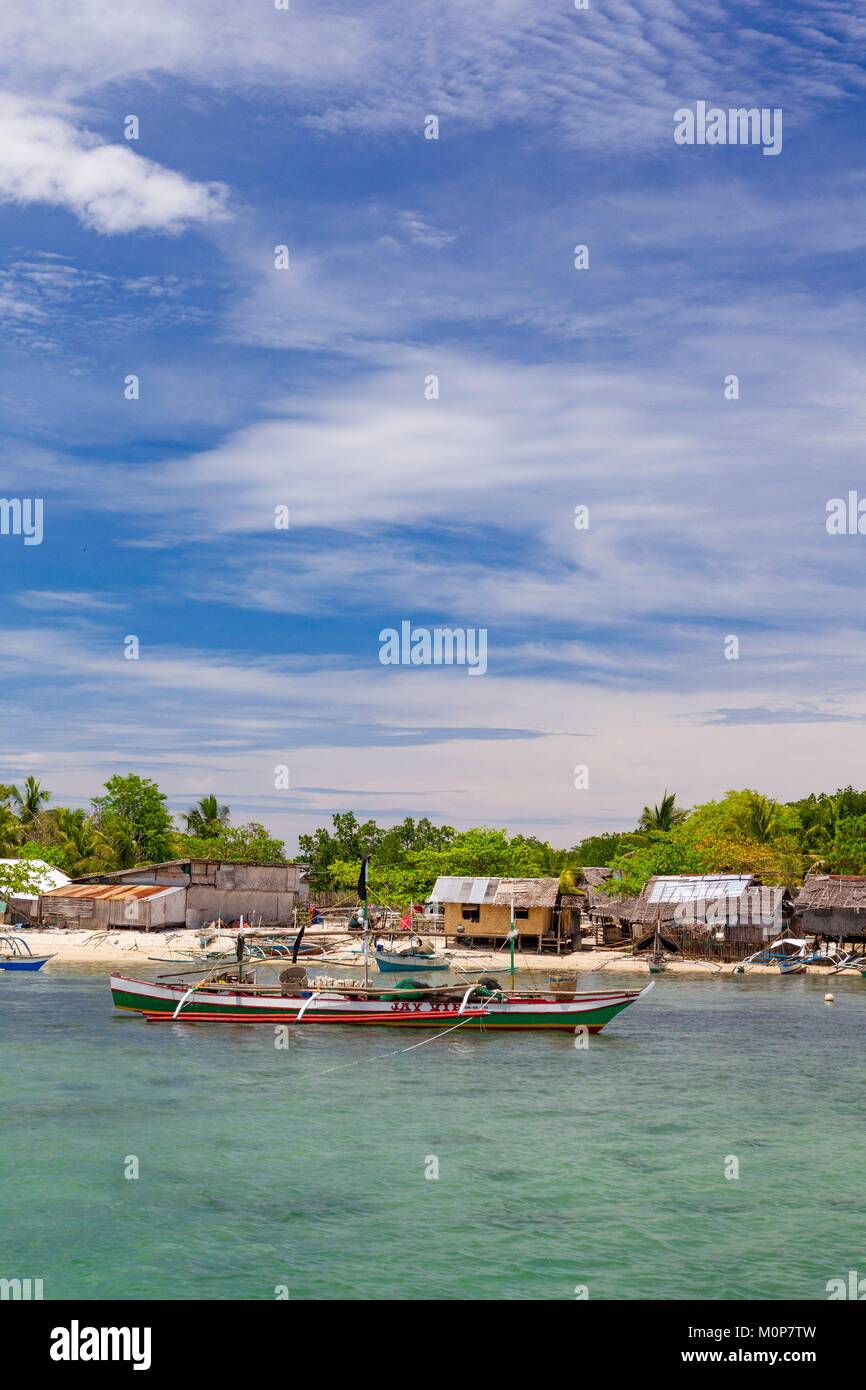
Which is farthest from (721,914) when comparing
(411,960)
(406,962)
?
(406,962)

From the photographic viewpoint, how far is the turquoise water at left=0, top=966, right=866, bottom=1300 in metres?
19.5

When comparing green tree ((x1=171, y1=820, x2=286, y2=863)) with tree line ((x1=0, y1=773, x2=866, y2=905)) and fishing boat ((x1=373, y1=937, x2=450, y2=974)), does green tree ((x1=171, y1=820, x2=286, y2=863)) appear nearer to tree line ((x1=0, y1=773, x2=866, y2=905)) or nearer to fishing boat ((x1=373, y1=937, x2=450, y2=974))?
tree line ((x1=0, y1=773, x2=866, y2=905))

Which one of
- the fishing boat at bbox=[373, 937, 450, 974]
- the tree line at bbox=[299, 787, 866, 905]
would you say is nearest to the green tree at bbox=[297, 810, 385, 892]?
the tree line at bbox=[299, 787, 866, 905]

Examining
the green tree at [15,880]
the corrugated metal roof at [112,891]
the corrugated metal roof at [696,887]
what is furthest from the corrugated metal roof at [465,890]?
the green tree at [15,880]

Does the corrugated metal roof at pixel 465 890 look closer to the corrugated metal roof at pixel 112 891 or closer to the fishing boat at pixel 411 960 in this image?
the fishing boat at pixel 411 960

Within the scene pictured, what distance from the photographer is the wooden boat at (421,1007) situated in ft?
139

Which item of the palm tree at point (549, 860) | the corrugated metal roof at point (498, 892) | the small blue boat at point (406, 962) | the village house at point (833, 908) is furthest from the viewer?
the palm tree at point (549, 860)

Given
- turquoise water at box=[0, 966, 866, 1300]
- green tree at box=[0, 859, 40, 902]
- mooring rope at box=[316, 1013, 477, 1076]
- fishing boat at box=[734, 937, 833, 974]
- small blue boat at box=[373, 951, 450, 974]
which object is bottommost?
fishing boat at box=[734, 937, 833, 974]

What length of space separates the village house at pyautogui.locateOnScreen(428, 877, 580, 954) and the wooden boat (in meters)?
31.2

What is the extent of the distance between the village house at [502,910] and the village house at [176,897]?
15.9 metres

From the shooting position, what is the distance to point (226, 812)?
120 meters
